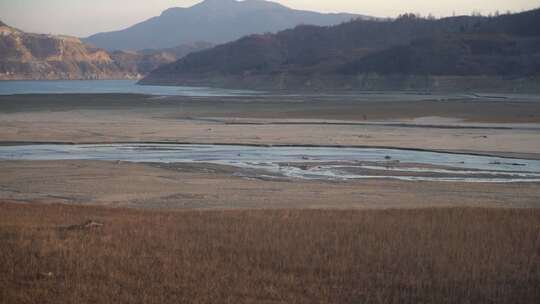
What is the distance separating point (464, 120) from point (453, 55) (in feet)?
224

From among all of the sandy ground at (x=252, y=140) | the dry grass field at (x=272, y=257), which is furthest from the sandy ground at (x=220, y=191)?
the dry grass field at (x=272, y=257)

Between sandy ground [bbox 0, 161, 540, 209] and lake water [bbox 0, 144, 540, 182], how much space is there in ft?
5.16

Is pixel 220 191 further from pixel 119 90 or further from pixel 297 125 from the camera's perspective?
pixel 119 90

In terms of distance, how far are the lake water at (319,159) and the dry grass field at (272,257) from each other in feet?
28.0

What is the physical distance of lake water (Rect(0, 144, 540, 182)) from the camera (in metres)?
23.5

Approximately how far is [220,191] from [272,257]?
342 inches

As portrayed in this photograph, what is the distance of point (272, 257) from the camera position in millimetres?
11219

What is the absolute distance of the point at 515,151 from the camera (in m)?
30.0

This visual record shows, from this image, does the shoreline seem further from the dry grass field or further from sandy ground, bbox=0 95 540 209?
the dry grass field

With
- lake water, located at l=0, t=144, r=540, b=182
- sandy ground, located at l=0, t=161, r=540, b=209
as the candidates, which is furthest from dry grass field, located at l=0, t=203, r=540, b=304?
lake water, located at l=0, t=144, r=540, b=182

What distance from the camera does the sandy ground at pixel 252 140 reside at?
1878cm

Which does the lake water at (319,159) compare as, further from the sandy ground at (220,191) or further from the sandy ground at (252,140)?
the sandy ground at (220,191)

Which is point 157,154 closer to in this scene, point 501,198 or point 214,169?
point 214,169

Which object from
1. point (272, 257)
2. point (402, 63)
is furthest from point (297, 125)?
point (402, 63)
